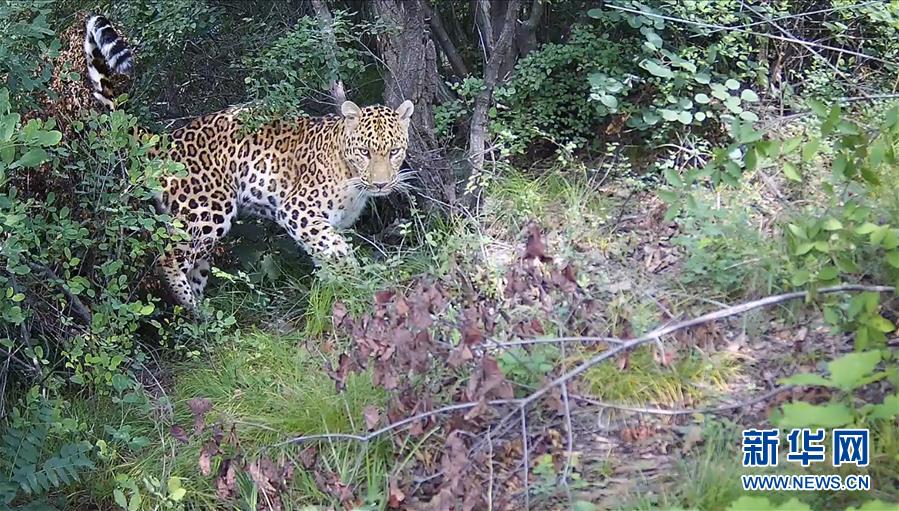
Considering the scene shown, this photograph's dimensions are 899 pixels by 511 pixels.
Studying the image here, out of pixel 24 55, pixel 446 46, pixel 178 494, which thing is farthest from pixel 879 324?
pixel 24 55

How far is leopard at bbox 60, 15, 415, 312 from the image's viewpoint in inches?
264

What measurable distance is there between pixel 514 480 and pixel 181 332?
332 cm

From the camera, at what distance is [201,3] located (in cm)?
711

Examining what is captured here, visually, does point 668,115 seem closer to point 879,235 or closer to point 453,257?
point 453,257

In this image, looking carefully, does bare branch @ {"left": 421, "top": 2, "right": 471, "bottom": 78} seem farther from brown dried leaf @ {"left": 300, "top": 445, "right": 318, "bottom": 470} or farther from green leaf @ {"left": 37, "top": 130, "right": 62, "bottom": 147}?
brown dried leaf @ {"left": 300, "top": 445, "right": 318, "bottom": 470}

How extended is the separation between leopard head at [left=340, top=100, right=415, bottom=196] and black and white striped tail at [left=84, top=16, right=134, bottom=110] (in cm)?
149

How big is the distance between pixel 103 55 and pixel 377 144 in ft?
6.18

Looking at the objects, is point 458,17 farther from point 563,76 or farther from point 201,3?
point 201,3

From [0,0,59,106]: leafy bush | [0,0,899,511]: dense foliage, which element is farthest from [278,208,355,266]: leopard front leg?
[0,0,59,106]: leafy bush

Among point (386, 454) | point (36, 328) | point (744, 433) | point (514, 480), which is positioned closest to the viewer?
point (744, 433)

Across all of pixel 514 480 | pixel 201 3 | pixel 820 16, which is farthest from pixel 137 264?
pixel 820 16

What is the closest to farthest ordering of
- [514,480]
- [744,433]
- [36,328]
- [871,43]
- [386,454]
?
1. [744,433]
2. [514,480]
3. [386,454]
4. [36,328]
5. [871,43]

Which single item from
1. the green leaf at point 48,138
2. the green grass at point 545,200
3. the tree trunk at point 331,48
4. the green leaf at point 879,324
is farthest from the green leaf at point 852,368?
the tree trunk at point 331,48

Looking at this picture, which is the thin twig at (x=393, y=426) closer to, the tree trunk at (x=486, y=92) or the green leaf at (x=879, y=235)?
the green leaf at (x=879, y=235)
